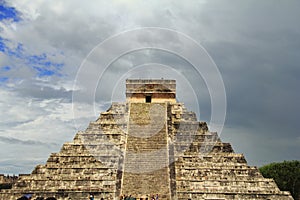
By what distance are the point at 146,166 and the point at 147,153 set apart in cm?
119

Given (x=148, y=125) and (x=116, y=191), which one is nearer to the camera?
(x=116, y=191)

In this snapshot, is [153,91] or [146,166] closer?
[146,166]

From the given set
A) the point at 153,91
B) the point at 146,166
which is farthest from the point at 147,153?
the point at 153,91

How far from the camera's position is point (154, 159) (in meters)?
18.2

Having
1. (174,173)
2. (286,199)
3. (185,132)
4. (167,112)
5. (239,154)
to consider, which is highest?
(167,112)

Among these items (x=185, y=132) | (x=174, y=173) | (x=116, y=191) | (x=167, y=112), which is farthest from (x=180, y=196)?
(x=167, y=112)

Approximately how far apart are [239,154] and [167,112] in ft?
20.1

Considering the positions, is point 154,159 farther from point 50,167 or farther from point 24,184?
point 24,184

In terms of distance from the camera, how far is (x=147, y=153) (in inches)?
742

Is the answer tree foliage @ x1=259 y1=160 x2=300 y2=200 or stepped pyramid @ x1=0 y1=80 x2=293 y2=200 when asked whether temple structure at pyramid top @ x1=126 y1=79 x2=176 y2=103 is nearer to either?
stepped pyramid @ x1=0 y1=80 x2=293 y2=200

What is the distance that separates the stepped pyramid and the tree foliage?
9394mm

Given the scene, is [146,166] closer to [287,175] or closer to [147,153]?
[147,153]

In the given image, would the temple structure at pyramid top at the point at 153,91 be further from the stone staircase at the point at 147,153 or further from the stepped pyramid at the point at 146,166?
the stepped pyramid at the point at 146,166

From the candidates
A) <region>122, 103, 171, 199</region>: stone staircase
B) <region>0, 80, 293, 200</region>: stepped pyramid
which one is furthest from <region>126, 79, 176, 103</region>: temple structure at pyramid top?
<region>0, 80, 293, 200</region>: stepped pyramid
